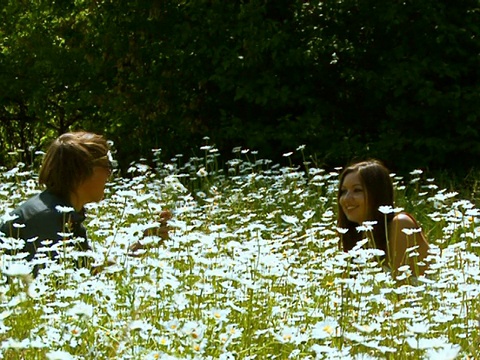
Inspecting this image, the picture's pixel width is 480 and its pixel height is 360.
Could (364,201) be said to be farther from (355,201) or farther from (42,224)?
(42,224)

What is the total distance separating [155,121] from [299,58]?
1.97 metres

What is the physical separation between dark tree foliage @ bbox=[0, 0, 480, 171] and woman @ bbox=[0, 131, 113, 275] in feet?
15.5

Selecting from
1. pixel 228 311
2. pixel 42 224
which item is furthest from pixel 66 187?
pixel 228 311

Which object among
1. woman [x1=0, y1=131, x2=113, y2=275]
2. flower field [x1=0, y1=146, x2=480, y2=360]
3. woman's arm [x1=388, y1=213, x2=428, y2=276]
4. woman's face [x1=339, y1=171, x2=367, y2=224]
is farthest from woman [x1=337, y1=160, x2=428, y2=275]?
woman [x1=0, y1=131, x2=113, y2=275]

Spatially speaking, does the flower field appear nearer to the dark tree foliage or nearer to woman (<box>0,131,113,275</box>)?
woman (<box>0,131,113,275</box>)

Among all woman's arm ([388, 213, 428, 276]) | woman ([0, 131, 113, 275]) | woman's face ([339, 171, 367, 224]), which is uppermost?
woman ([0, 131, 113, 275])

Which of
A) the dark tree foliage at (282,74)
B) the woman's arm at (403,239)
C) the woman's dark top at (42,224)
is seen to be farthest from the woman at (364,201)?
the dark tree foliage at (282,74)

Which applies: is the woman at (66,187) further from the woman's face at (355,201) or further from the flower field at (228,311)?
the woman's face at (355,201)

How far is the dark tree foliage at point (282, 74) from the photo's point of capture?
9.77 metres

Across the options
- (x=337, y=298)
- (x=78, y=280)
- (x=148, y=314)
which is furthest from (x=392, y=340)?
(x=78, y=280)

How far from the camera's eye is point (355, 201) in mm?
5094

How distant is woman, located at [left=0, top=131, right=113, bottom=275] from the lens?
4570 mm

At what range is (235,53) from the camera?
32.6 ft

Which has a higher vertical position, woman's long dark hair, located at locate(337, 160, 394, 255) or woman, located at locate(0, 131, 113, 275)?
woman, located at locate(0, 131, 113, 275)
